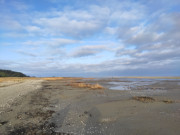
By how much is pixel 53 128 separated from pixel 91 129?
1.84m

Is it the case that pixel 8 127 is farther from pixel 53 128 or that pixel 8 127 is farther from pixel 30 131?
pixel 53 128

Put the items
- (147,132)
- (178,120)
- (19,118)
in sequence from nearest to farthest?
(147,132) < (178,120) < (19,118)

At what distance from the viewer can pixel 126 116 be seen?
27.0ft

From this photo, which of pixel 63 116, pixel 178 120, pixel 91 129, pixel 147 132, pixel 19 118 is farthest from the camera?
pixel 63 116

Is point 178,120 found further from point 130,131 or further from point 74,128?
point 74,128

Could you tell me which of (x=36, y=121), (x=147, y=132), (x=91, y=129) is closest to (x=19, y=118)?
(x=36, y=121)

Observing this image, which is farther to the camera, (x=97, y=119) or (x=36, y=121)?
(x=97, y=119)

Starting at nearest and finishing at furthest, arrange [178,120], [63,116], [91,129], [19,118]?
[91,129], [178,120], [19,118], [63,116]

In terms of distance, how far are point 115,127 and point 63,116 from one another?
346 centimetres

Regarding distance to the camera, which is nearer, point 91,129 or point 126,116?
point 91,129

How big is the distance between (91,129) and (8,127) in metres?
3.98

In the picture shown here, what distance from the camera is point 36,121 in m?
7.40

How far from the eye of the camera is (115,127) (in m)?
6.59

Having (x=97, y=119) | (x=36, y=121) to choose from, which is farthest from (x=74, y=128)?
(x=36, y=121)
